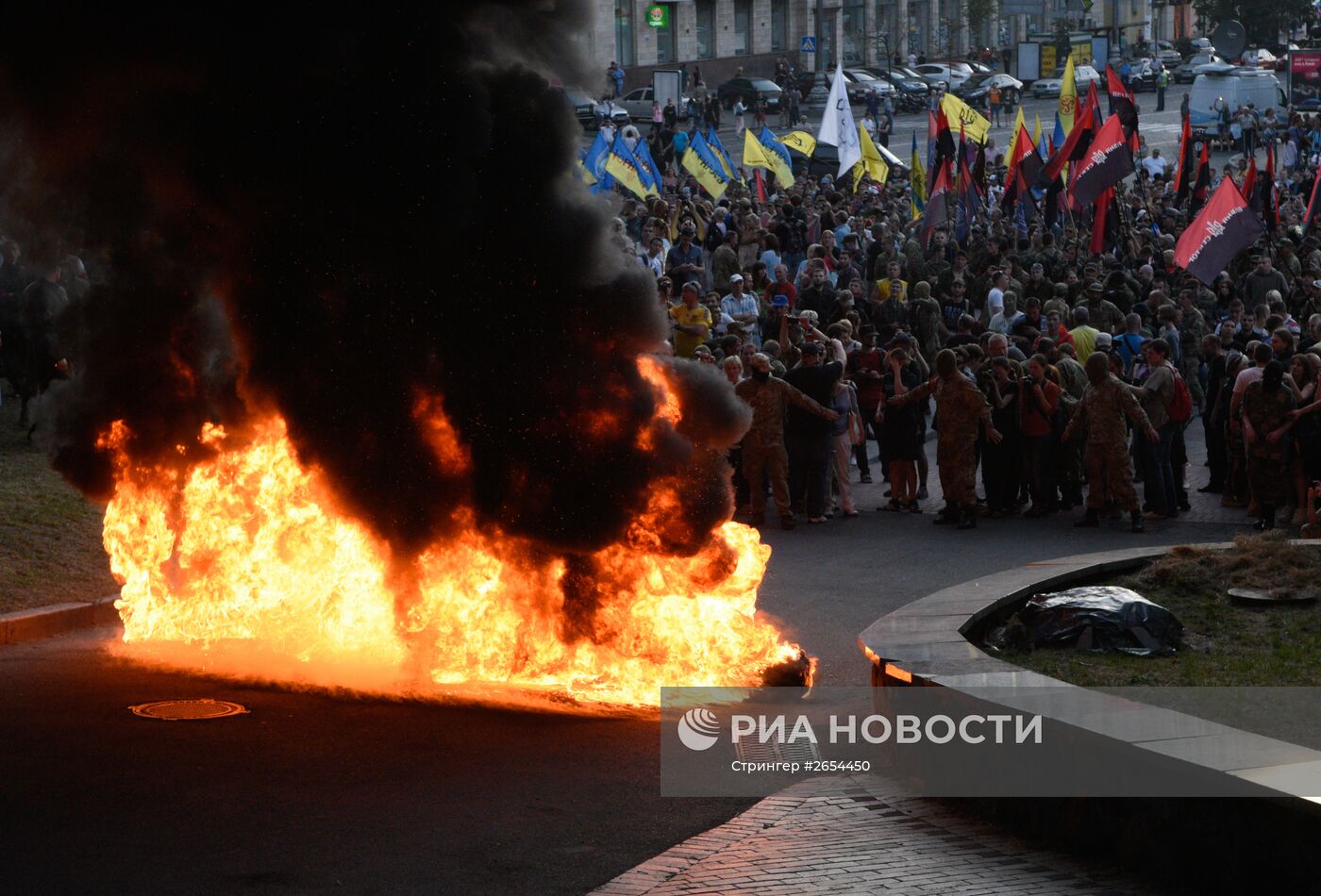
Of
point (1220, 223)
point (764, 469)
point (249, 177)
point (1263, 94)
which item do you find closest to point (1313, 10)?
point (1263, 94)

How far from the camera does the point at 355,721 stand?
899cm

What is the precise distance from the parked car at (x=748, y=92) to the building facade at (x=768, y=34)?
14.4ft

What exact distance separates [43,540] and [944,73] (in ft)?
184

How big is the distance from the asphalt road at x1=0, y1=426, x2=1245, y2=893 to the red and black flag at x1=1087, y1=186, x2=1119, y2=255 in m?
14.3

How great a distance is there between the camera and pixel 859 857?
7.07m

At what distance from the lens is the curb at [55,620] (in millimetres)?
10977

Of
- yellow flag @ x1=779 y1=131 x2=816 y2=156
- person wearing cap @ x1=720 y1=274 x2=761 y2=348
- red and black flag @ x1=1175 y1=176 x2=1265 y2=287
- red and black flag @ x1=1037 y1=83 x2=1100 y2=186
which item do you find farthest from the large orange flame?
yellow flag @ x1=779 y1=131 x2=816 y2=156

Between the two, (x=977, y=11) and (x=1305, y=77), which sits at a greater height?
(x=977, y=11)

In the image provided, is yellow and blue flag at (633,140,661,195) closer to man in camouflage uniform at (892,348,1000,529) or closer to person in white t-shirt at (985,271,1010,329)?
person in white t-shirt at (985,271,1010,329)

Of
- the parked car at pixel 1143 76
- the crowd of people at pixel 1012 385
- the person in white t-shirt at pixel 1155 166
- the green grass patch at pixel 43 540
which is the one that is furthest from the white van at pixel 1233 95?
the green grass patch at pixel 43 540

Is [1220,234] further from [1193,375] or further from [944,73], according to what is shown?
[944,73]

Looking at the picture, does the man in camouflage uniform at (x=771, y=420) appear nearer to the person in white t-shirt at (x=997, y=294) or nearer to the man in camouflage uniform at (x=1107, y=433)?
the man in camouflage uniform at (x=1107, y=433)

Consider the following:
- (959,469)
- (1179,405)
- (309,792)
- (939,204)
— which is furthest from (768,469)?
(939,204)

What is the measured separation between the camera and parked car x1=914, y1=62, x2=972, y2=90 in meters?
63.4
